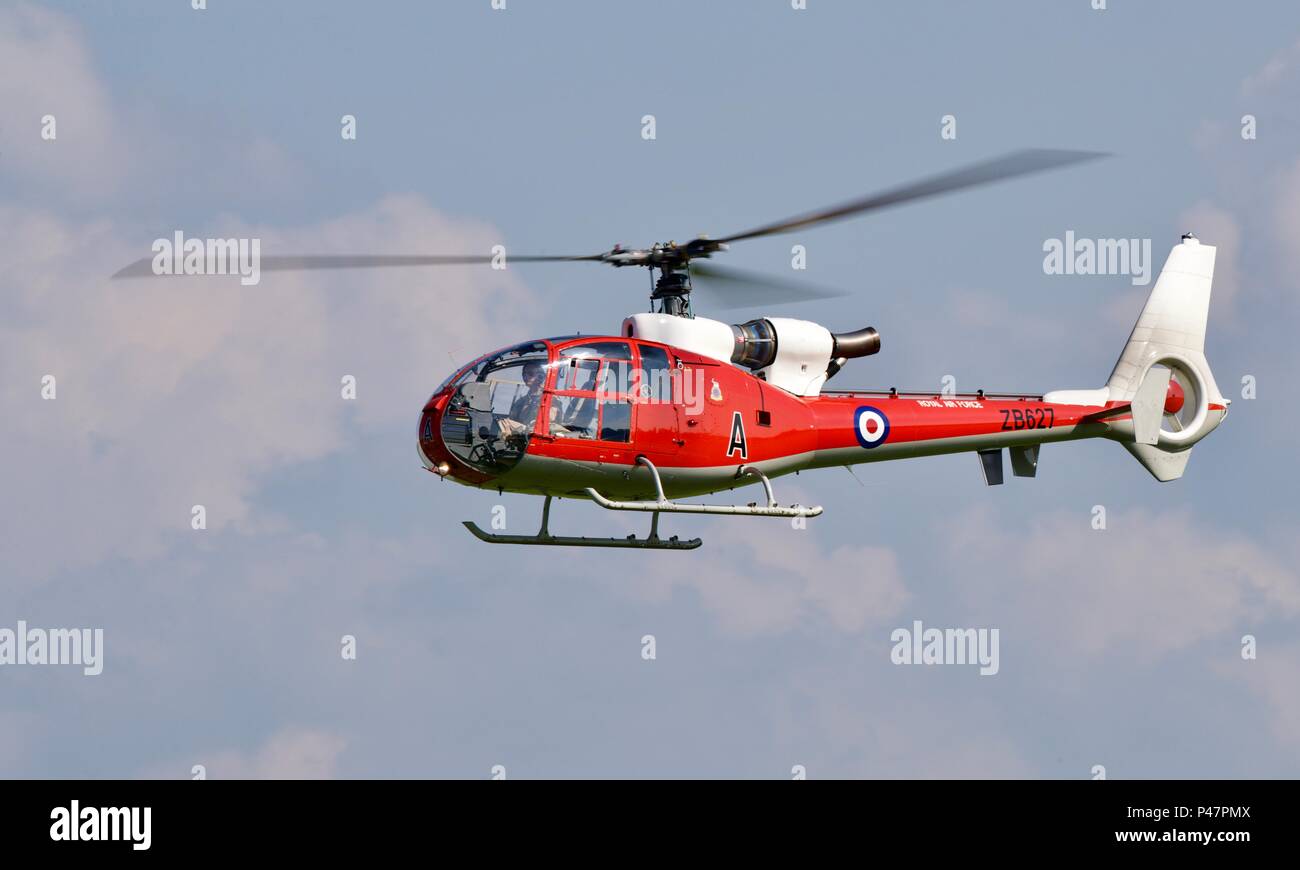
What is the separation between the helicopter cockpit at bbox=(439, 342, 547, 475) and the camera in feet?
84.8

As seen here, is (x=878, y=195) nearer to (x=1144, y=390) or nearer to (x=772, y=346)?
(x=772, y=346)

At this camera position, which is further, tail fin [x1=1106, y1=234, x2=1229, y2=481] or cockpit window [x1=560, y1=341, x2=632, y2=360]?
tail fin [x1=1106, y1=234, x2=1229, y2=481]

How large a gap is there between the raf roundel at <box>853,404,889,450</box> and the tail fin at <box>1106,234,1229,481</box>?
4.95m

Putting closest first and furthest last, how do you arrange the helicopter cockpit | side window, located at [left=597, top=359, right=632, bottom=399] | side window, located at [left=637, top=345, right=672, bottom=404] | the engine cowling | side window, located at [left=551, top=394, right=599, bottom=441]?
the helicopter cockpit, side window, located at [left=551, top=394, right=599, bottom=441], side window, located at [left=597, top=359, right=632, bottom=399], side window, located at [left=637, top=345, right=672, bottom=404], the engine cowling

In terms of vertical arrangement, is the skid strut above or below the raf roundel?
below

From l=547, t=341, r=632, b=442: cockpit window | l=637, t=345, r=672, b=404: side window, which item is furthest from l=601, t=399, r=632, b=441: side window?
l=637, t=345, r=672, b=404: side window

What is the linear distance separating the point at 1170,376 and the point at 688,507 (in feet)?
35.5

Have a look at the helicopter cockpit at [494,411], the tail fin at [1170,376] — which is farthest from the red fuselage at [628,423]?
the tail fin at [1170,376]

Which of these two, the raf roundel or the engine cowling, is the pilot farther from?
the raf roundel

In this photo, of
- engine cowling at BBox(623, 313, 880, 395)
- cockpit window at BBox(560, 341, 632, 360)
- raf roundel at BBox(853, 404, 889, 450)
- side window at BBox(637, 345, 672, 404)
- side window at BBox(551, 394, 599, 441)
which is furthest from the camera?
raf roundel at BBox(853, 404, 889, 450)

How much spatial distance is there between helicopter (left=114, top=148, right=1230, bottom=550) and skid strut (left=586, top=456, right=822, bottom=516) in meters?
0.02

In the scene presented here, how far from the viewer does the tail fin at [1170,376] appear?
32.8 m

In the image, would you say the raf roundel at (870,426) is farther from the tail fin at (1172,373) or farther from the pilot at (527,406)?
the pilot at (527,406)
